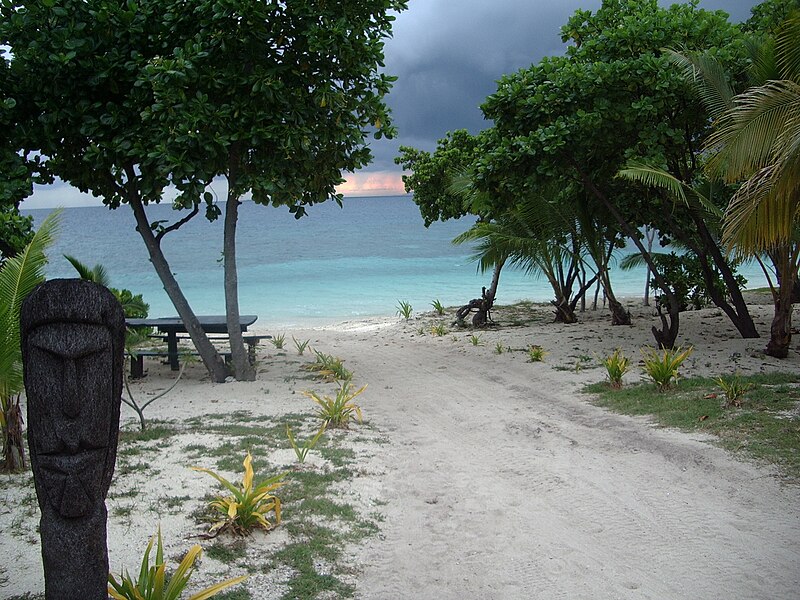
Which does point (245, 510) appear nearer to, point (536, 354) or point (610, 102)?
point (536, 354)

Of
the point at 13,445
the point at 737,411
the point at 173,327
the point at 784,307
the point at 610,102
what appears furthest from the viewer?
the point at 173,327

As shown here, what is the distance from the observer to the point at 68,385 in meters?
3.05

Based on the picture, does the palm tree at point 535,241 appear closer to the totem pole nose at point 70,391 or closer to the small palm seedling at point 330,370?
the small palm seedling at point 330,370

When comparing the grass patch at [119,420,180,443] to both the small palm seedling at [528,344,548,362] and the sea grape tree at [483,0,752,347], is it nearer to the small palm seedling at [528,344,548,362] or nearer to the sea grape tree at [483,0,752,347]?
the small palm seedling at [528,344,548,362]

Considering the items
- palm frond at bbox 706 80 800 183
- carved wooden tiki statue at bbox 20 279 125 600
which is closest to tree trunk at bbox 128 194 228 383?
carved wooden tiki statue at bbox 20 279 125 600

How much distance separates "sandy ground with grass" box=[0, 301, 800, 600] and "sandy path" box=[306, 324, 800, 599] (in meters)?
0.02

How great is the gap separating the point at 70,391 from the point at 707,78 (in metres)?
9.04

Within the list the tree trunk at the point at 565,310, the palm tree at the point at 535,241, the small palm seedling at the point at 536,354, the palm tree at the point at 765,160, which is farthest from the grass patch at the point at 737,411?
the tree trunk at the point at 565,310

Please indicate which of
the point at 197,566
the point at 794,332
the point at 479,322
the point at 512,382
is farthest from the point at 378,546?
the point at 479,322

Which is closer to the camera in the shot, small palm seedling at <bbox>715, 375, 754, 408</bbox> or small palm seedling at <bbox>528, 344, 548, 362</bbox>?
small palm seedling at <bbox>715, 375, 754, 408</bbox>

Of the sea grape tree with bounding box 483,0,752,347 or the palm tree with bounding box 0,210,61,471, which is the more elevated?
the sea grape tree with bounding box 483,0,752,347

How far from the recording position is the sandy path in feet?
14.2

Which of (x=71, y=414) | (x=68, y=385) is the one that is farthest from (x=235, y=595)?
(x=68, y=385)

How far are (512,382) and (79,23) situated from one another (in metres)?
7.11
